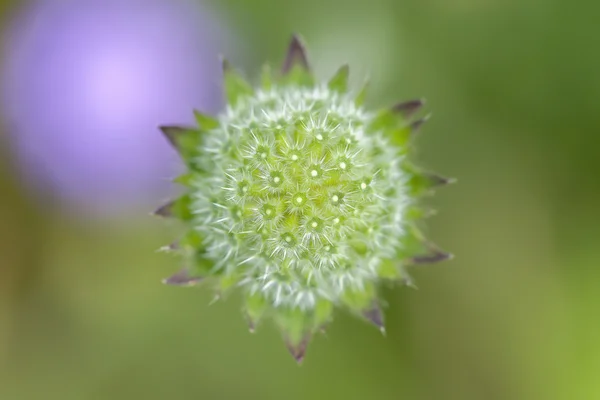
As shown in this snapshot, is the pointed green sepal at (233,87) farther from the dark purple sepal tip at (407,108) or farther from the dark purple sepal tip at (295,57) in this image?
the dark purple sepal tip at (407,108)

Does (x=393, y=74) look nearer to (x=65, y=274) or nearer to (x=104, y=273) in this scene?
(x=104, y=273)

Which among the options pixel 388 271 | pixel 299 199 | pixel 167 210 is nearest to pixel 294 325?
pixel 388 271

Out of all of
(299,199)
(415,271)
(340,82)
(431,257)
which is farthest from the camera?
(415,271)

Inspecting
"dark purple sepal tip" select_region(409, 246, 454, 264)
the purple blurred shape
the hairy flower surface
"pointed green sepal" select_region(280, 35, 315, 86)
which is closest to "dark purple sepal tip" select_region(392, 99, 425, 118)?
the hairy flower surface

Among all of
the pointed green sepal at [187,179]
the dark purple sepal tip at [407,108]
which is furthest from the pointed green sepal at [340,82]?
the pointed green sepal at [187,179]

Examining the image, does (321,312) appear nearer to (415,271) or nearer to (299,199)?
(299,199)

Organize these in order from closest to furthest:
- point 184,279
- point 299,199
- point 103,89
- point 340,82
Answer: point 299,199 → point 184,279 → point 340,82 → point 103,89
